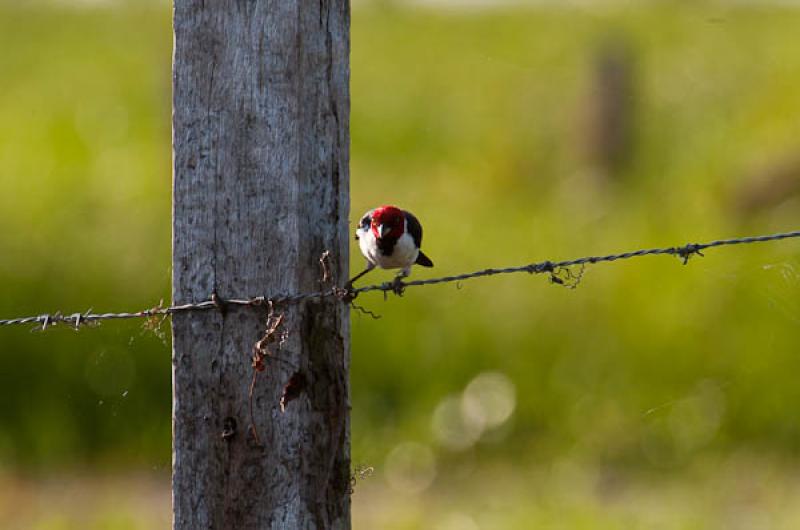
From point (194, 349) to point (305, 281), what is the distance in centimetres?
31

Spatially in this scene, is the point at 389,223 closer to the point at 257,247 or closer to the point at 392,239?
the point at 392,239

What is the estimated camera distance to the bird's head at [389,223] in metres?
4.37

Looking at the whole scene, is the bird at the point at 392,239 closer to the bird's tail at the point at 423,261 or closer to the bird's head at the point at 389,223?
the bird's head at the point at 389,223

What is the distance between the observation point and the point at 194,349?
3.10 m

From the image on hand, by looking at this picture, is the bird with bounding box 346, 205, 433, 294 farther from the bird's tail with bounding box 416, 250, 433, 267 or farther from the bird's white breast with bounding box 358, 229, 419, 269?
the bird's tail with bounding box 416, 250, 433, 267

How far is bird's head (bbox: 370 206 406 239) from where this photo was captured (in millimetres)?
4371

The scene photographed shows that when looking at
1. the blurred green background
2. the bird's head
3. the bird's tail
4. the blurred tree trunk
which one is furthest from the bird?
the blurred green background

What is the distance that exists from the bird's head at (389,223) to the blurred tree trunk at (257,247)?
1210 mm

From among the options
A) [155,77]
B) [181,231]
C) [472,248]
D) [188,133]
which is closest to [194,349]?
[181,231]

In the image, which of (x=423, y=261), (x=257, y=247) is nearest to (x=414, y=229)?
(x=423, y=261)

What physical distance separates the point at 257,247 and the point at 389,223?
1.38 m

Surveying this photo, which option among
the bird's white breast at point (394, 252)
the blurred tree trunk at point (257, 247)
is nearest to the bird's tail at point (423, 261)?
the bird's white breast at point (394, 252)

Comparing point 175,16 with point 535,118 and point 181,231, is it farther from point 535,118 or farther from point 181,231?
point 535,118

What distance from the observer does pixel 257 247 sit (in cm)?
306
